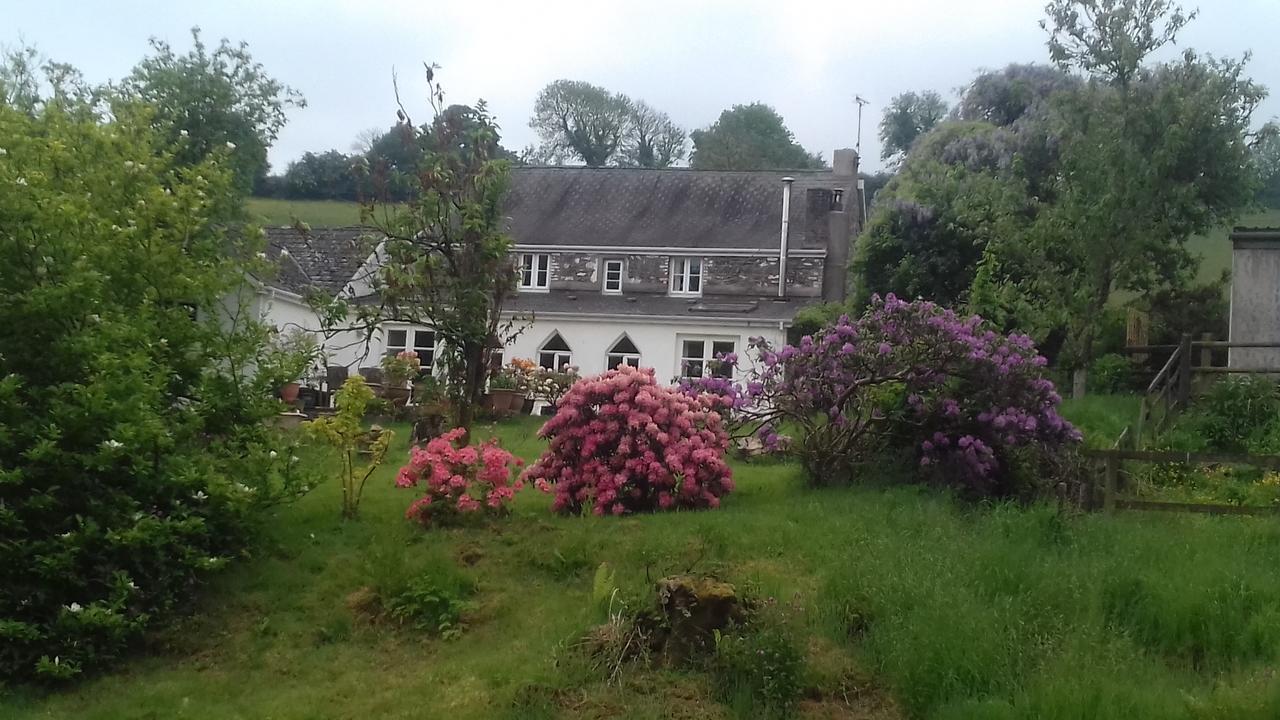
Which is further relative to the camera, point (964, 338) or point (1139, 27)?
point (1139, 27)

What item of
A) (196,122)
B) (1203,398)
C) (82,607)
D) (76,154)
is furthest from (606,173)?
(82,607)

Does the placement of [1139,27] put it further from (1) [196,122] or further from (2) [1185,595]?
(1) [196,122]

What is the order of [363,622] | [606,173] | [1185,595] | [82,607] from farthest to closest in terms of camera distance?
[606,173] → [363,622] → [82,607] → [1185,595]

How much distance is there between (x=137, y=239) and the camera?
9445 millimetres

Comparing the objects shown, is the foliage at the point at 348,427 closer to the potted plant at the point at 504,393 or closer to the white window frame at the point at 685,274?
the potted plant at the point at 504,393

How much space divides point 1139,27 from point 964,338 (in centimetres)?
1062

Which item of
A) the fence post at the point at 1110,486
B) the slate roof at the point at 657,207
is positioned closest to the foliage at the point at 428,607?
the fence post at the point at 1110,486

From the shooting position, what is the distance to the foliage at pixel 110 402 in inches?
319

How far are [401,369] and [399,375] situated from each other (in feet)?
0.69

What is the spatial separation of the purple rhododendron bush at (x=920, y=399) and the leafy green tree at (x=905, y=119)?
48660 millimetres

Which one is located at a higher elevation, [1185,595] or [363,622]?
[1185,595]

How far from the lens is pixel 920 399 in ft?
40.5

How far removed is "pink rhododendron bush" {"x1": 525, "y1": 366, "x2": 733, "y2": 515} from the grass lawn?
51 cm

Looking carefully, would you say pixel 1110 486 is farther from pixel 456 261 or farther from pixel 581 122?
pixel 581 122
